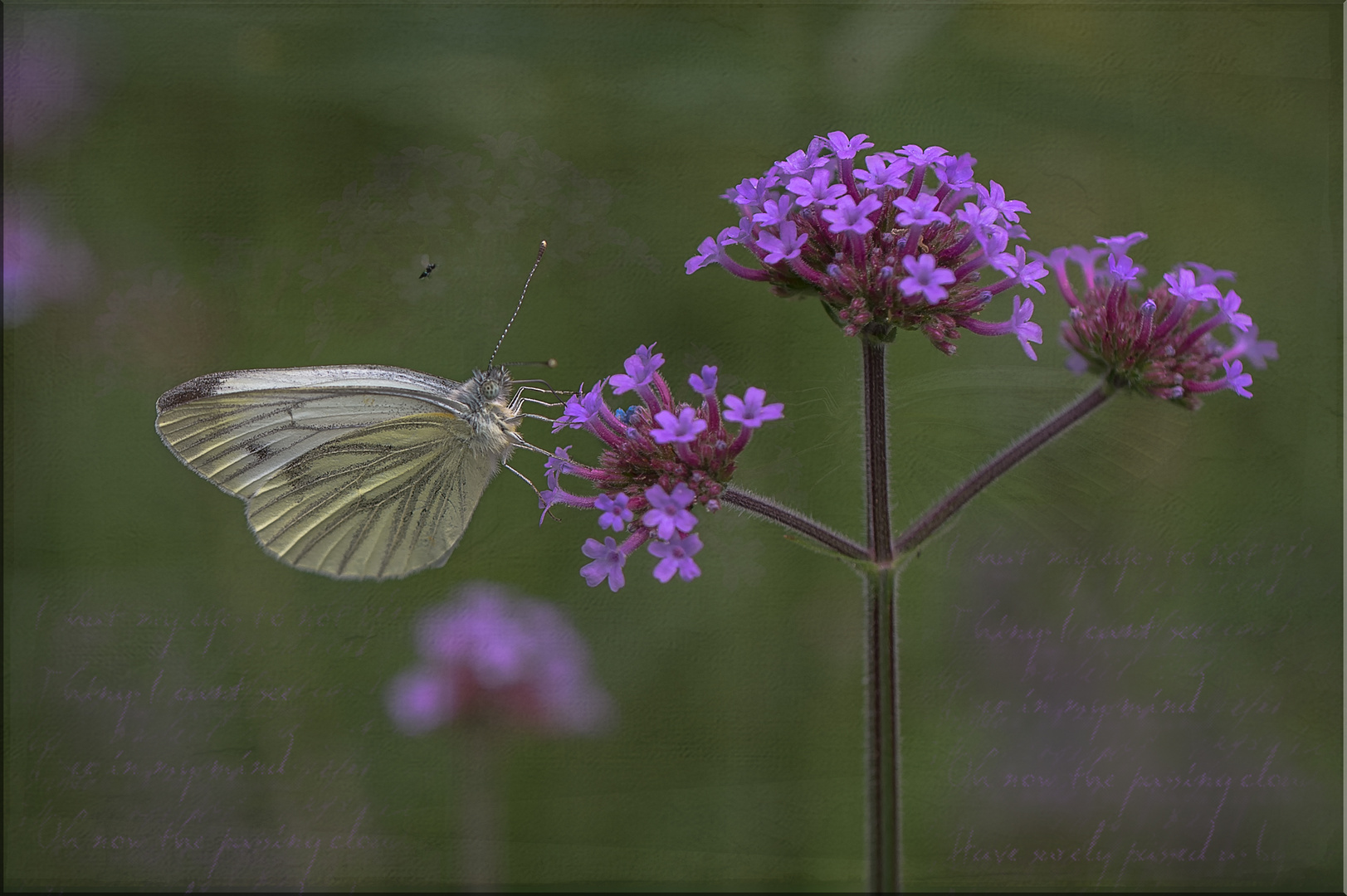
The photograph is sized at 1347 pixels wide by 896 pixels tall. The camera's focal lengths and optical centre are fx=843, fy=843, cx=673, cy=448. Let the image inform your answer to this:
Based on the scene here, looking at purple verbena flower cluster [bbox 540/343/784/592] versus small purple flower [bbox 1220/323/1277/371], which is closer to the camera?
purple verbena flower cluster [bbox 540/343/784/592]

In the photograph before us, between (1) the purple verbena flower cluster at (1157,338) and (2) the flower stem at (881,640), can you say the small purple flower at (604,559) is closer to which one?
(2) the flower stem at (881,640)

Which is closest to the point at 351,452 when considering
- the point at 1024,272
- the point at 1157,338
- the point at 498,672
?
the point at 498,672

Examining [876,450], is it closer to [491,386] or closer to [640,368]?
[640,368]

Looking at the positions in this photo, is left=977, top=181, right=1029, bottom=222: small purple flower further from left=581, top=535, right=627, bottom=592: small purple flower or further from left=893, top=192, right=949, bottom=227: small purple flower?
left=581, top=535, right=627, bottom=592: small purple flower

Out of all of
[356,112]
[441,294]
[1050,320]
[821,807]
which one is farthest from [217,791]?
[1050,320]

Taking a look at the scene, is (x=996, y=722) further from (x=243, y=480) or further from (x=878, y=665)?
(x=243, y=480)

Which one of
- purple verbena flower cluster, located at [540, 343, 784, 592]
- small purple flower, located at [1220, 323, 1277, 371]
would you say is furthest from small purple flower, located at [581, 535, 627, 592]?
small purple flower, located at [1220, 323, 1277, 371]
